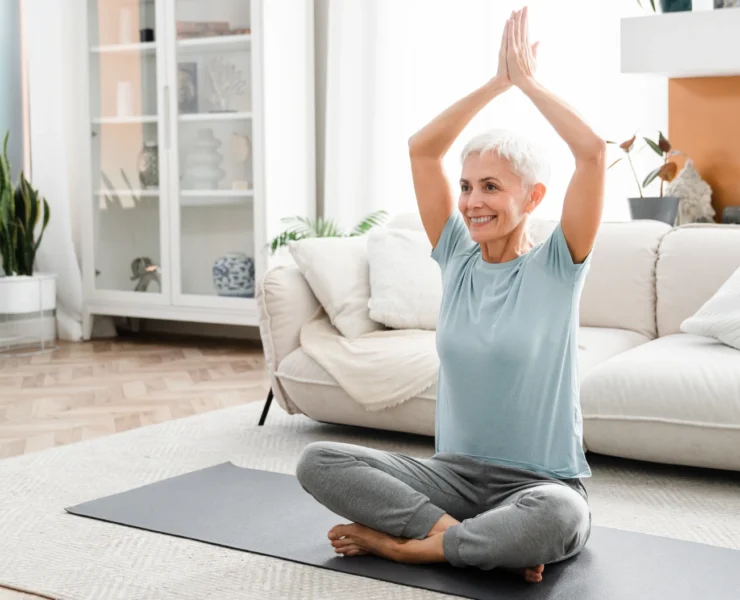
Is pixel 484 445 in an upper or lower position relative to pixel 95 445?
upper

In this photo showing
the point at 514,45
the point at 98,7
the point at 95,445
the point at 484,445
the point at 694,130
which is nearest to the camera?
the point at 514,45

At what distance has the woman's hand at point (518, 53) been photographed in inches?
70.9

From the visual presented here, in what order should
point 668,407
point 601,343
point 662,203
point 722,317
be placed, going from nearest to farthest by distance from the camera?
point 668,407
point 722,317
point 601,343
point 662,203

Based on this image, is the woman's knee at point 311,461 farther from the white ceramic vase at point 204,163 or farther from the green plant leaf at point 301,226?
the white ceramic vase at point 204,163

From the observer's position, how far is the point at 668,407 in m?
2.55

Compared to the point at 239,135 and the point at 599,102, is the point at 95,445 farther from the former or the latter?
the point at 599,102

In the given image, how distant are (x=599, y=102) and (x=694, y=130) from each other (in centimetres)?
60

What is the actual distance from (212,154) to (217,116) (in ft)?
0.67

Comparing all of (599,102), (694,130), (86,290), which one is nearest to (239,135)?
(86,290)

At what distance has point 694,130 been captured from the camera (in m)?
3.92

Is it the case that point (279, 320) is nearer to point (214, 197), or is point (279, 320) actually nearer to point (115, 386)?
point (115, 386)

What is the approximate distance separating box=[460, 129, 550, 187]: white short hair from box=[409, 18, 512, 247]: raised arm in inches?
2.2

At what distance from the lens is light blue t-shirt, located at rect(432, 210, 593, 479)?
1.88m

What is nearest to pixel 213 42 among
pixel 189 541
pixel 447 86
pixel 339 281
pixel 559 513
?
pixel 447 86
